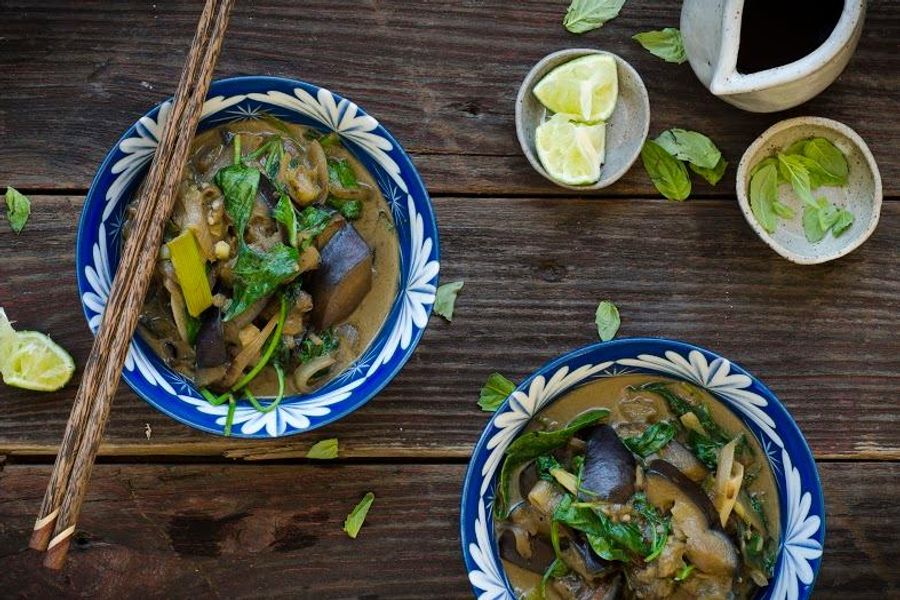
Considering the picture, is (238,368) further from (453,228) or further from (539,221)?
(539,221)

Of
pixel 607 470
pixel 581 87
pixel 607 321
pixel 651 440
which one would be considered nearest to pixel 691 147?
pixel 581 87

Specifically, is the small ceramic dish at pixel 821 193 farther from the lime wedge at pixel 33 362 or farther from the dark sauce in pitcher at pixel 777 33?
the lime wedge at pixel 33 362

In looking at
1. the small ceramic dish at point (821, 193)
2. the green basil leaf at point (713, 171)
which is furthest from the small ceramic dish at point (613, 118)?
the small ceramic dish at point (821, 193)

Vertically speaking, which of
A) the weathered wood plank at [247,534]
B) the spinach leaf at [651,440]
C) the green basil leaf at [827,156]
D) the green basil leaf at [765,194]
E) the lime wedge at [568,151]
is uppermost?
the lime wedge at [568,151]

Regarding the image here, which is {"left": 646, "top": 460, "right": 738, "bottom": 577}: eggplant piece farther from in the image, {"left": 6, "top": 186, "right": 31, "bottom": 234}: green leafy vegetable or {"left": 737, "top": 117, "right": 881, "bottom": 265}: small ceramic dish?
{"left": 6, "top": 186, "right": 31, "bottom": 234}: green leafy vegetable

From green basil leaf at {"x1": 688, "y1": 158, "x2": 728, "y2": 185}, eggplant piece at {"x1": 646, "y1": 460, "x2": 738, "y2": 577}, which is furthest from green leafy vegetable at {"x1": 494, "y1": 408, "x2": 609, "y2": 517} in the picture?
green basil leaf at {"x1": 688, "y1": 158, "x2": 728, "y2": 185}

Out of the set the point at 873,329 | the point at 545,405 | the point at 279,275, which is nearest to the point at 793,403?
the point at 873,329

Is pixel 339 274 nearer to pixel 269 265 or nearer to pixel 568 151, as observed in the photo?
pixel 269 265
